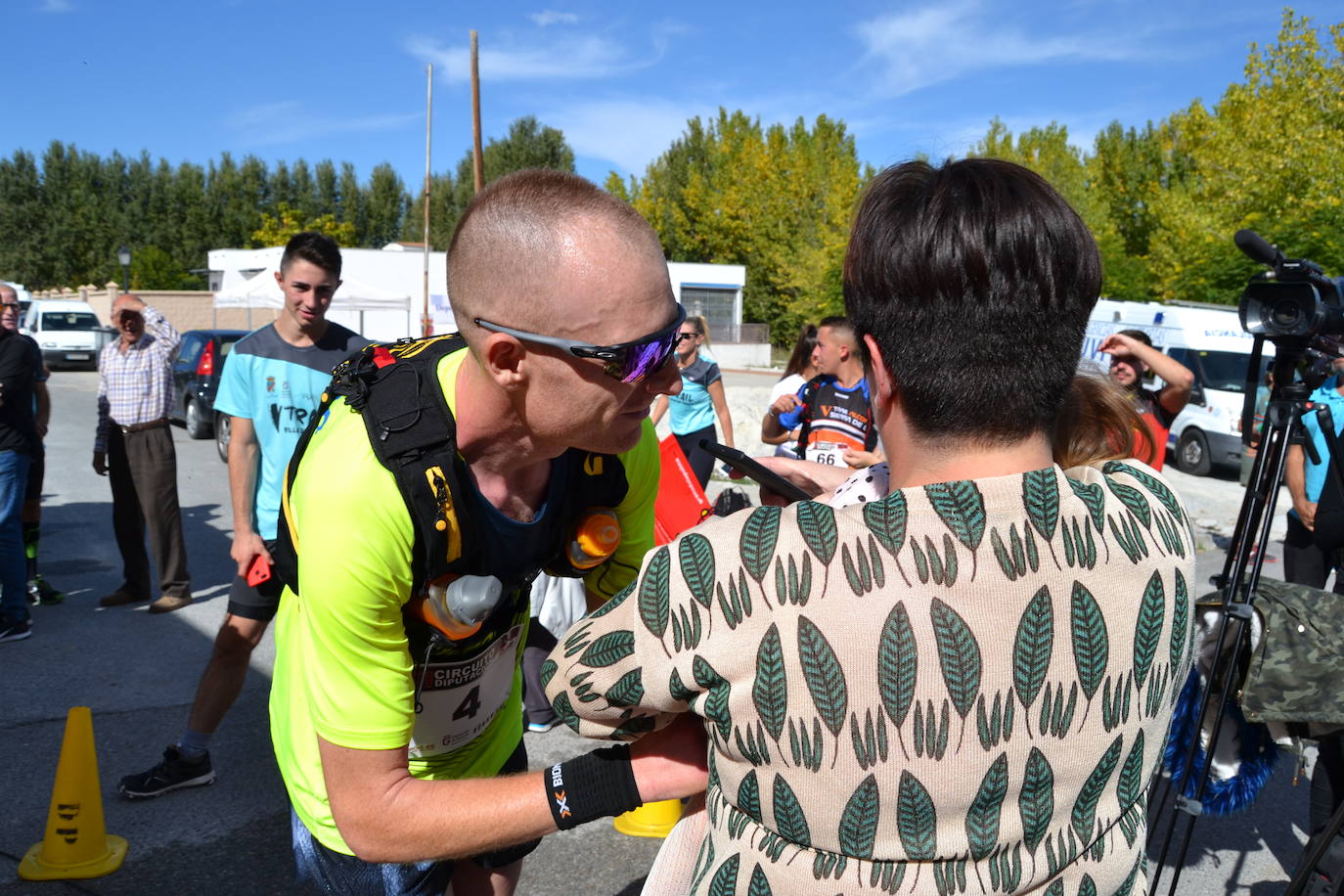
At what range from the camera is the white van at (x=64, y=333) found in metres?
25.1

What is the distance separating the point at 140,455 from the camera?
20.3 ft

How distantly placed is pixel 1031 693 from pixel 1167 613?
0.70ft

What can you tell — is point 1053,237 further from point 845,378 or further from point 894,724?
point 845,378

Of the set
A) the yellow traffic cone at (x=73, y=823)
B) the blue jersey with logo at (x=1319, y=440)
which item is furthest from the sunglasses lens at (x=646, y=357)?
the blue jersey with logo at (x=1319, y=440)


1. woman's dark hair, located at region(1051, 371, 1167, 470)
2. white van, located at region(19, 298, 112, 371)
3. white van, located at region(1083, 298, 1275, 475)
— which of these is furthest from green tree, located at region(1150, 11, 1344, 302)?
white van, located at region(19, 298, 112, 371)

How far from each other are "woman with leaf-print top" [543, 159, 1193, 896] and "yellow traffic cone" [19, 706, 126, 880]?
2981 millimetres

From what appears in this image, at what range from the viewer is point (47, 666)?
16.9 ft

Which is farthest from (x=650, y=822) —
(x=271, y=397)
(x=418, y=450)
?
(x=418, y=450)

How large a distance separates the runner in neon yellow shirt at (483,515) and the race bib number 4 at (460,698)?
0.02 meters

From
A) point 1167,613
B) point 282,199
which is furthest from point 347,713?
point 282,199

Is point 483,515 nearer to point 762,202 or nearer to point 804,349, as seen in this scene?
point 804,349

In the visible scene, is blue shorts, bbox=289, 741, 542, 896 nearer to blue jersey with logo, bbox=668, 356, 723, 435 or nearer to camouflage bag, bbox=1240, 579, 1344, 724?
camouflage bag, bbox=1240, 579, 1344, 724

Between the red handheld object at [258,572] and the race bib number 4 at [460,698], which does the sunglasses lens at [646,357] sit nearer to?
the race bib number 4 at [460,698]

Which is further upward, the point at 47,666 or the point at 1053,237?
the point at 1053,237
